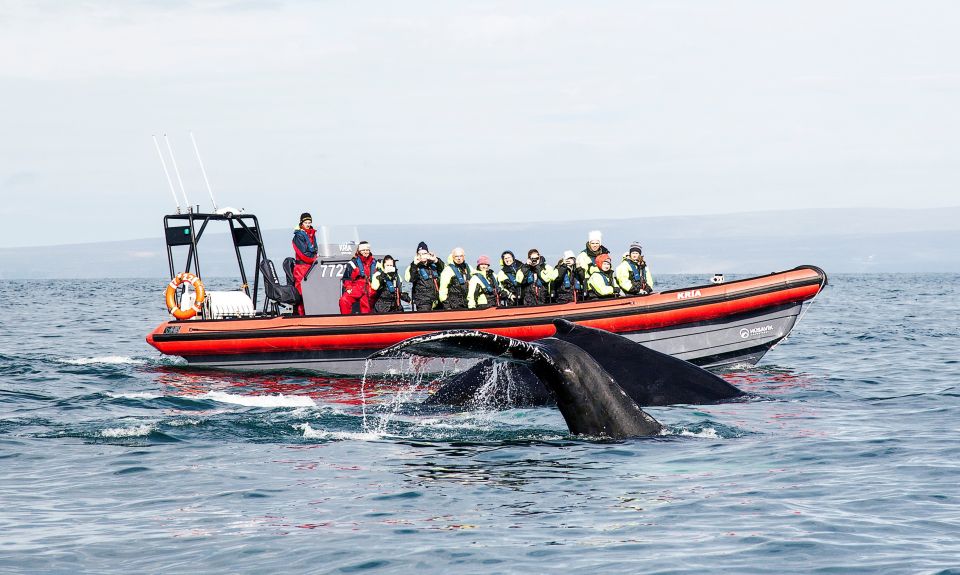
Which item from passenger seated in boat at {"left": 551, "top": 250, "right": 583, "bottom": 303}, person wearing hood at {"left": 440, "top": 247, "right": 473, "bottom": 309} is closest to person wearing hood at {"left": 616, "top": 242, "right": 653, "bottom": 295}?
passenger seated in boat at {"left": 551, "top": 250, "right": 583, "bottom": 303}

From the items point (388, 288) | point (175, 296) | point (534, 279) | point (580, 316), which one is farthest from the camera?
point (175, 296)

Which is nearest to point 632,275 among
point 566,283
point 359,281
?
point 566,283

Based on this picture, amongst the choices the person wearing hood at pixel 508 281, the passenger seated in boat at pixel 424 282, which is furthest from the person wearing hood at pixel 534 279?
the passenger seated in boat at pixel 424 282

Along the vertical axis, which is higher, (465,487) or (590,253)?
(590,253)

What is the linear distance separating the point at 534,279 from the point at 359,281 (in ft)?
9.96

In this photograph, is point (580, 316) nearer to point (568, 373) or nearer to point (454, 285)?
point (454, 285)

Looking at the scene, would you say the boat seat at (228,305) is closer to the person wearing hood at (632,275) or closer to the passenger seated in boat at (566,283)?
the passenger seated in boat at (566,283)

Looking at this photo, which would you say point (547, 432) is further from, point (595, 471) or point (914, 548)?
point (914, 548)

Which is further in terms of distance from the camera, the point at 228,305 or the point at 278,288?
the point at 228,305

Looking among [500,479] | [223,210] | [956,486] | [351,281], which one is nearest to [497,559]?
[500,479]

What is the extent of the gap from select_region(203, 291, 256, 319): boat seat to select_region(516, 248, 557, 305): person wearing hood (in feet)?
17.0

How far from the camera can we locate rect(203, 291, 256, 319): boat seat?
20281 millimetres

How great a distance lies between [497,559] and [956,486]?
4152 mm

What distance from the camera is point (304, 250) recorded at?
19.6 metres
